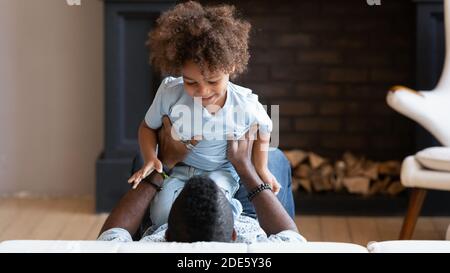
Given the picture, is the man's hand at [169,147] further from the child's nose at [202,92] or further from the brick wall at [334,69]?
the brick wall at [334,69]

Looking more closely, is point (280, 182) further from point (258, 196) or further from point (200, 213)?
point (200, 213)

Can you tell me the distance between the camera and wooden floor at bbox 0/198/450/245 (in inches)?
128

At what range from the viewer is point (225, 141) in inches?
69.1

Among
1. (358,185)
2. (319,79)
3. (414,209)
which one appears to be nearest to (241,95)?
(414,209)

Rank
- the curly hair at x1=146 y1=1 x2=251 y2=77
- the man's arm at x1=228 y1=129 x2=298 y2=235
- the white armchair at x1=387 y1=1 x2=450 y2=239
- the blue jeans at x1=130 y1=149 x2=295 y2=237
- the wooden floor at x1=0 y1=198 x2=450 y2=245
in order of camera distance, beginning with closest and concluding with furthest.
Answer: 1. the curly hair at x1=146 y1=1 x2=251 y2=77
2. the man's arm at x1=228 y1=129 x2=298 y2=235
3. the blue jeans at x1=130 y1=149 x2=295 y2=237
4. the white armchair at x1=387 y1=1 x2=450 y2=239
5. the wooden floor at x1=0 y1=198 x2=450 y2=245

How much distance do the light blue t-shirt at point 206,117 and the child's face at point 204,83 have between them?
4cm

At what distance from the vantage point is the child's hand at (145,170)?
66.4 inches

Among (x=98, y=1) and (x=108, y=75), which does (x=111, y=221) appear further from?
(x=98, y=1)

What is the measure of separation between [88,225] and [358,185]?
1.12 meters

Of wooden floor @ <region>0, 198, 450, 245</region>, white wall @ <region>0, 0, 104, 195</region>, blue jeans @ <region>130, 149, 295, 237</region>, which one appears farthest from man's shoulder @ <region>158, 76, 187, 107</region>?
white wall @ <region>0, 0, 104, 195</region>

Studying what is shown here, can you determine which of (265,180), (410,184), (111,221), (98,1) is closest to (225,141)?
(265,180)

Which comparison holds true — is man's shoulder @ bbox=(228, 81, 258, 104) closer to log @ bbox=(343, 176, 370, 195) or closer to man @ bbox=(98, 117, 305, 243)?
man @ bbox=(98, 117, 305, 243)

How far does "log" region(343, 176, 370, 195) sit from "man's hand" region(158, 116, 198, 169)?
6.34 feet

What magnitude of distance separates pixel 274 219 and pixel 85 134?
2.27m
